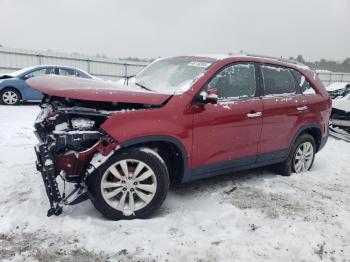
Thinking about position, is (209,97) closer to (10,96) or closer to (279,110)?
(279,110)

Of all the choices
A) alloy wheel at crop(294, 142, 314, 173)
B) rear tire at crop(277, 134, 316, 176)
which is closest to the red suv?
A: rear tire at crop(277, 134, 316, 176)

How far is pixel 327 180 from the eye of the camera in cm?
Result: 539

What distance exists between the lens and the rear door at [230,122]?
156 inches

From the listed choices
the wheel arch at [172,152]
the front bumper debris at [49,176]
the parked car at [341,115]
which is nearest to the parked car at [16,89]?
the parked car at [341,115]

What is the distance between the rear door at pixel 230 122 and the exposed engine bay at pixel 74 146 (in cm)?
86

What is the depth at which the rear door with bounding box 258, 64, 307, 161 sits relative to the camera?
4.67 m

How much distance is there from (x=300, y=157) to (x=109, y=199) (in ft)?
10.7

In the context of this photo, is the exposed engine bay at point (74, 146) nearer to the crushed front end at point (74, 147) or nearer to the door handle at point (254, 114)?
the crushed front end at point (74, 147)

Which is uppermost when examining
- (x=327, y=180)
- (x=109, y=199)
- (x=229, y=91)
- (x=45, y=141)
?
(x=229, y=91)

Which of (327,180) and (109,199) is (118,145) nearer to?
(109,199)

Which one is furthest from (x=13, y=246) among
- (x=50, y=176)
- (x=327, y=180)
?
(x=327, y=180)

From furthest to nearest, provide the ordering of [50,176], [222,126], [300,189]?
[300,189] < [222,126] < [50,176]

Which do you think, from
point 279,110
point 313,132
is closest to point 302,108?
point 279,110

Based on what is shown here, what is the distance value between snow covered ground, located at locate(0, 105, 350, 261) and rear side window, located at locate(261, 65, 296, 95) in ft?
4.25
